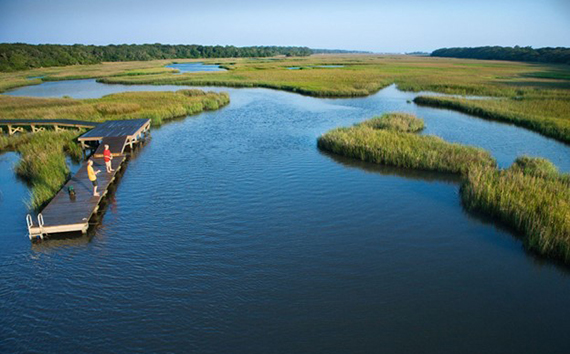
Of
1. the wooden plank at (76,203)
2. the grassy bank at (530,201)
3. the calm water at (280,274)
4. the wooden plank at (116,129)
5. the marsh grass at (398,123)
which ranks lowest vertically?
the calm water at (280,274)

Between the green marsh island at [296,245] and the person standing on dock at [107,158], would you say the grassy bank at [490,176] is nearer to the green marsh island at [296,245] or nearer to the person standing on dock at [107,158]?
the green marsh island at [296,245]

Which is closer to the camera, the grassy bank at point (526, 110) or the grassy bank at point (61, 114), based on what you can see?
the grassy bank at point (61, 114)

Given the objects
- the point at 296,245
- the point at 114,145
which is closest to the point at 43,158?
the point at 114,145

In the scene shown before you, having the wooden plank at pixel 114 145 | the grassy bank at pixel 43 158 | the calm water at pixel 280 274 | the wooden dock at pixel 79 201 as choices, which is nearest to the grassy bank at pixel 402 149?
the calm water at pixel 280 274

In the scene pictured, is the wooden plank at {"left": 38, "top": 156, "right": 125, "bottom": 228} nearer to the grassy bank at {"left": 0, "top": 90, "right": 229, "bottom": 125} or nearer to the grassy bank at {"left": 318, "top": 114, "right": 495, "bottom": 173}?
the grassy bank at {"left": 318, "top": 114, "right": 495, "bottom": 173}

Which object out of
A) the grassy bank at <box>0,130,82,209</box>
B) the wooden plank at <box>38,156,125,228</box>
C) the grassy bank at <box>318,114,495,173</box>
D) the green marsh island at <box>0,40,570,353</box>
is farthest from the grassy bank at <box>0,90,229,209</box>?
the grassy bank at <box>318,114,495,173</box>

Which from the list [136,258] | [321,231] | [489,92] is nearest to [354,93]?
[489,92]

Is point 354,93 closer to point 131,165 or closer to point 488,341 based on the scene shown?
point 131,165

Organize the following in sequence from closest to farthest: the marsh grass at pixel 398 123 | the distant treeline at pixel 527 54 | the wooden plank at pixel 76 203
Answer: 1. the wooden plank at pixel 76 203
2. the marsh grass at pixel 398 123
3. the distant treeline at pixel 527 54
